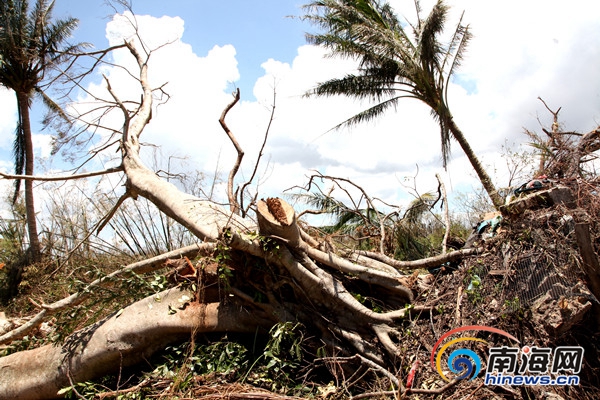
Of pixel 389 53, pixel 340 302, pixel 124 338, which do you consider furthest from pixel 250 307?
pixel 389 53

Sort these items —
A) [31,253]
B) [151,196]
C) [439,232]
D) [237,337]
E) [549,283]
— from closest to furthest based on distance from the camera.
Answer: [549,283] < [237,337] < [151,196] < [439,232] < [31,253]

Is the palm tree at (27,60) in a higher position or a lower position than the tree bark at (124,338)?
higher

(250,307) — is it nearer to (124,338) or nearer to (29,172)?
(124,338)

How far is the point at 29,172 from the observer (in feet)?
51.4

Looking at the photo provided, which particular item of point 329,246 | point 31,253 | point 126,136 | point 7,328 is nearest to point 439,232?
point 329,246

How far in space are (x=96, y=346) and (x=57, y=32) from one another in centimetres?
1353

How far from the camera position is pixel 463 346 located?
404cm

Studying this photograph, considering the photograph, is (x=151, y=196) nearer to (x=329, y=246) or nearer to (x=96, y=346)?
(x=96, y=346)

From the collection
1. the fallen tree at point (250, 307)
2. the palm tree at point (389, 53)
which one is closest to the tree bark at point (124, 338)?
the fallen tree at point (250, 307)

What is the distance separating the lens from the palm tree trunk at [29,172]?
1419 centimetres

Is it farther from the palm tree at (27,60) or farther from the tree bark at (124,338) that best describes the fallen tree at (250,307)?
the palm tree at (27,60)

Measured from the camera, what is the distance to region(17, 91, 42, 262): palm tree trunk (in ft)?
46.6

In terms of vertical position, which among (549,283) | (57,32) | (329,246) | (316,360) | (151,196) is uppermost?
(57,32)

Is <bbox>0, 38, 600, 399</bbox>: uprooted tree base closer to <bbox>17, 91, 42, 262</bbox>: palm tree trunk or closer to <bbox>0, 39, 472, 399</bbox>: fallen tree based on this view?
<bbox>0, 39, 472, 399</bbox>: fallen tree
